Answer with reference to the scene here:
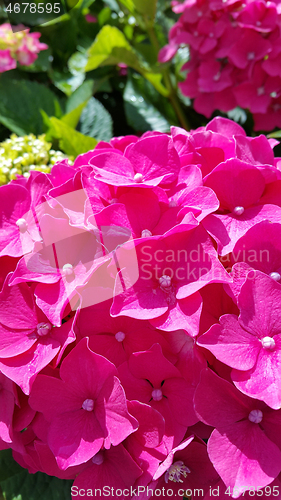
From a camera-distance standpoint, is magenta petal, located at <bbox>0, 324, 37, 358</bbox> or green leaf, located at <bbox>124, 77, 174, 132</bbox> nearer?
magenta petal, located at <bbox>0, 324, 37, 358</bbox>

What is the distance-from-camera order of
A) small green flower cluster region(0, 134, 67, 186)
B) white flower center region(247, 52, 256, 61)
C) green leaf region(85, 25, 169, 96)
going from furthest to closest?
green leaf region(85, 25, 169, 96)
white flower center region(247, 52, 256, 61)
small green flower cluster region(0, 134, 67, 186)

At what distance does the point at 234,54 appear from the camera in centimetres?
91

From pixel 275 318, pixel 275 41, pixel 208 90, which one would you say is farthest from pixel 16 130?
pixel 275 318

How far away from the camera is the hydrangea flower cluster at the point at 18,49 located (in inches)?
46.5

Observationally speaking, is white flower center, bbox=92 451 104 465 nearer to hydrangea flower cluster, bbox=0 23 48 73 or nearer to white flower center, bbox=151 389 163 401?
white flower center, bbox=151 389 163 401

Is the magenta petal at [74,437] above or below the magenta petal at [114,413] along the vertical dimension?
below

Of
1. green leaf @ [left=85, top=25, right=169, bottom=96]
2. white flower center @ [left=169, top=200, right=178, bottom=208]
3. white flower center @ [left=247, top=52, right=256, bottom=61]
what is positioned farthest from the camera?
green leaf @ [left=85, top=25, right=169, bottom=96]

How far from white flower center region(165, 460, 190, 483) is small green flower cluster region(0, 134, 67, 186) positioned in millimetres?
569

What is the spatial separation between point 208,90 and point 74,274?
2.36 ft

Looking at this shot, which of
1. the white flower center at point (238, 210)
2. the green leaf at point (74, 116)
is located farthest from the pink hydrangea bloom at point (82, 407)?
the green leaf at point (74, 116)

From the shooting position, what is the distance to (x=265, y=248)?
416 millimetres

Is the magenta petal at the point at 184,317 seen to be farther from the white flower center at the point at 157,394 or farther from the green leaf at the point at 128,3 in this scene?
the green leaf at the point at 128,3

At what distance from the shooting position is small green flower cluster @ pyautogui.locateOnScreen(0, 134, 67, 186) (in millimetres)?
801

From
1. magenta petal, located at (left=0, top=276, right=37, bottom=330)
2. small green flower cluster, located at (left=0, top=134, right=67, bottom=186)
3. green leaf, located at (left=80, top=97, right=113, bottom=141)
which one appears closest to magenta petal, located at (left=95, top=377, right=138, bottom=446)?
magenta petal, located at (left=0, top=276, right=37, bottom=330)
